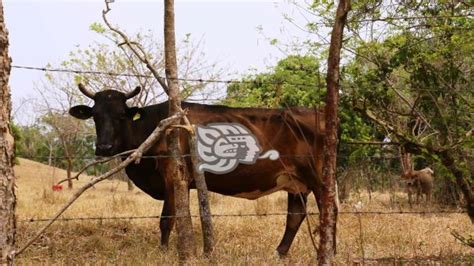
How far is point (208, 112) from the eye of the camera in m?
8.60

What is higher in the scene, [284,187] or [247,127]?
[247,127]

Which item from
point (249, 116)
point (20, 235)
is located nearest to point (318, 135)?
point (249, 116)

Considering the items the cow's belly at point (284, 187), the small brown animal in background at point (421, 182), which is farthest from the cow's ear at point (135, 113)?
the small brown animal in background at point (421, 182)

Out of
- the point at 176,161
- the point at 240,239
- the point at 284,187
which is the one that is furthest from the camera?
the point at 240,239

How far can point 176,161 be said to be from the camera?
6109 millimetres

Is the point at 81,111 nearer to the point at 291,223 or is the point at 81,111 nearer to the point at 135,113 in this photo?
the point at 135,113

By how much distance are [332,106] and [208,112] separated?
4.34 m

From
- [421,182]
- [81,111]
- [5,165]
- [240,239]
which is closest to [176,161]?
[5,165]

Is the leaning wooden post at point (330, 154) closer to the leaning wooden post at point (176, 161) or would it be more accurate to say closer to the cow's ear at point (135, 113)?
the leaning wooden post at point (176, 161)

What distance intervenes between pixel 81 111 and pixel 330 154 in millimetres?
4728

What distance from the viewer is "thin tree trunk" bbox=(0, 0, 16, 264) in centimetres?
376

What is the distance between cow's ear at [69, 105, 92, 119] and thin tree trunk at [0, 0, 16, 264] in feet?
14.4

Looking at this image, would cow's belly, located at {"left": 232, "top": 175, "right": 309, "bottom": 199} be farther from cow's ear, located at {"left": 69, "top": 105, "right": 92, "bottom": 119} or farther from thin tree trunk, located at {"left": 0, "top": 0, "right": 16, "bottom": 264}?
thin tree trunk, located at {"left": 0, "top": 0, "right": 16, "bottom": 264}

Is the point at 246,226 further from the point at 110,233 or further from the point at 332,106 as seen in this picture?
the point at 332,106
